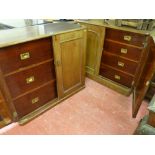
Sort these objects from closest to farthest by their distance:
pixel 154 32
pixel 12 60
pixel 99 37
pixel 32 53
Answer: pixel 12 60 < pixel 32 53 < pixel 154 32 < pixel 99 37

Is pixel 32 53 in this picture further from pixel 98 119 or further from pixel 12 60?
pixel 98 119

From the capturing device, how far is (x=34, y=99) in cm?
158

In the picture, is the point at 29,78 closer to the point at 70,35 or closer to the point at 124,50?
the point at 70,35

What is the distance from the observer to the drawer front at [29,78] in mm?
1315

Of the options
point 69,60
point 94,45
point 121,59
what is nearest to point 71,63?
point 69,60

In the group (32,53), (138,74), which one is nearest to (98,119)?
(138,74)

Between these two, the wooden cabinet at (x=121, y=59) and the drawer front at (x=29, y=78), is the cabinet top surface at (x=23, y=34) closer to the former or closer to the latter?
the drawer front at (x=29, y=78)

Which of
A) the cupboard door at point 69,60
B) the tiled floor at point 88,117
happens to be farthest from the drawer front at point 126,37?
the tiled floor at point 88,117

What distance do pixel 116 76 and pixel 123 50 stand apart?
1.29 ft

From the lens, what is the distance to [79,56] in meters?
1.76

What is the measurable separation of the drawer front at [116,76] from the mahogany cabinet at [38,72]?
0.40m

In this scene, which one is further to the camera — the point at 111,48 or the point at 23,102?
the point at 111,48

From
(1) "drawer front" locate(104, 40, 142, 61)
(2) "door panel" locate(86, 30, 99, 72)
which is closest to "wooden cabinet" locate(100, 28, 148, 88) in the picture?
(1) "drawer front" locate(104, 40, 142, 61)

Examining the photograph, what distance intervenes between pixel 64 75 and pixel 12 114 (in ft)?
2.24
